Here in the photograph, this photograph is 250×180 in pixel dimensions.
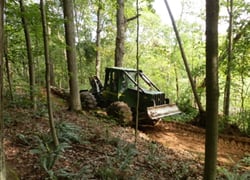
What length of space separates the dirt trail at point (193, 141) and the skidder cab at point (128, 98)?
628 millimetres

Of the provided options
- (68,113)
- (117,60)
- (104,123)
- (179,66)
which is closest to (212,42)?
(104,123)

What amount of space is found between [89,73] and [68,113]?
1344 cm

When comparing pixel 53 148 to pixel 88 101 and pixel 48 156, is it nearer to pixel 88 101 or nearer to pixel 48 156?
pixel 48 156

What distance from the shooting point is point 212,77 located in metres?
3.07

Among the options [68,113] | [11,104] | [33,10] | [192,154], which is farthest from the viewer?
[68,113]

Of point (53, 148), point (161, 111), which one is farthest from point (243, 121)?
point (53, 148)

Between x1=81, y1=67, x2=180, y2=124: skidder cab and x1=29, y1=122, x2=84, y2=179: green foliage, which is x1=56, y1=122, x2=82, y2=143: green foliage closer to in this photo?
x1=29, y1=122, x2=84, y2=179: green foliage

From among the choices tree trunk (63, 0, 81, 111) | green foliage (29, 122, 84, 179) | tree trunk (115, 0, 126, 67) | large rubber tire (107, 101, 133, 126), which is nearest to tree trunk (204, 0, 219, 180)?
green foliage (29, 122, 84, 179)

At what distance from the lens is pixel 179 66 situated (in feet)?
66.0

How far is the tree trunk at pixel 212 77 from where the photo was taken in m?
3.03

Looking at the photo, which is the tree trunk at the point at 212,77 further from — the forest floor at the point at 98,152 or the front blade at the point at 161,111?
the front blade at the point at 161,111

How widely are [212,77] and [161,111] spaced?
18.8ft

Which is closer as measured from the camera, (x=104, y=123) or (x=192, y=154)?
(x=192, y=154)

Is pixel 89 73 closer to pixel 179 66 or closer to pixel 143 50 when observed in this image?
pixel 143 50
